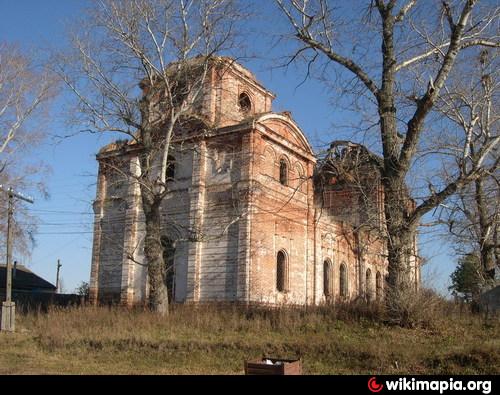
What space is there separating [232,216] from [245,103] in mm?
7812

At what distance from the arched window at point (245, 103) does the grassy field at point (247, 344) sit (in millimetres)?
13058

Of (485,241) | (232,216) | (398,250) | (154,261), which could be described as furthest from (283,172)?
(398,250)

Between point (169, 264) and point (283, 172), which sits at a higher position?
point (283, 172)

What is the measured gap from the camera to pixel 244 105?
28.2 metres

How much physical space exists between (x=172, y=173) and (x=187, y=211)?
275cm

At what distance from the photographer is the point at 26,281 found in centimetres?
4784

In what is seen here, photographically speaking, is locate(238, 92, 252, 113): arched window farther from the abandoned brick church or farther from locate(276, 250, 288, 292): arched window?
locate(276, 250, 288, 292): arched window

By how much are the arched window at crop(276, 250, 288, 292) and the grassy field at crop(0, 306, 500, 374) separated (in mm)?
7054

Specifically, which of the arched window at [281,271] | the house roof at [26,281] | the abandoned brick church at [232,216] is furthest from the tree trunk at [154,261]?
the house roof at [26,281]

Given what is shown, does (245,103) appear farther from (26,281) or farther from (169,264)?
(26,281)

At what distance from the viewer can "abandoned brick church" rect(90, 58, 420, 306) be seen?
2266 centimetres

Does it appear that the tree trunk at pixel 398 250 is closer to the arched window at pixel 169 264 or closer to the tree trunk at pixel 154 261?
the tree trunk at pixel 154 261

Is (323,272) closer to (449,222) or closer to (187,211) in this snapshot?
(187,211)

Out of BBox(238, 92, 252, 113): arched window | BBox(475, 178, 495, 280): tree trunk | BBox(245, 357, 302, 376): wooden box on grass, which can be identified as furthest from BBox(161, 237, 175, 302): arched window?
BBox(245, 357, 302, 376): wooden box on grass
